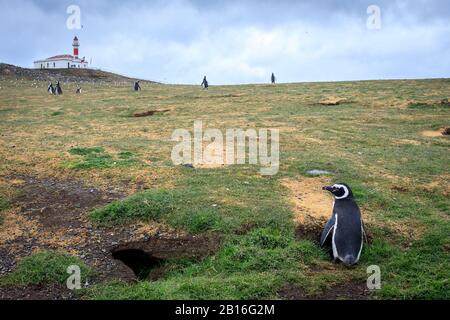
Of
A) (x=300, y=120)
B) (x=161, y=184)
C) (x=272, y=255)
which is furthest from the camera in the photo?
(x=300, y=120)

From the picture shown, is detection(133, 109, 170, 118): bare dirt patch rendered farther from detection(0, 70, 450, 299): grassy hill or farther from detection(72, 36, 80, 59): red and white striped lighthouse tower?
detection(72, 36, 80, 59): red and white striped lighthouse tower

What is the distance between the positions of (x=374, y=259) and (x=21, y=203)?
7583 mm

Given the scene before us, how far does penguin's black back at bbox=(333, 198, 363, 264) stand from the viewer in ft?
22.8

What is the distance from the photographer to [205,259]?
734cm

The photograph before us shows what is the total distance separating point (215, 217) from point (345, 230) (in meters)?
2.58

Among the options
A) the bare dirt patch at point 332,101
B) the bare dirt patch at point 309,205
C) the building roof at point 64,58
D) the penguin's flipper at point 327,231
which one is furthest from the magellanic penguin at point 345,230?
the building roof at point 64,58

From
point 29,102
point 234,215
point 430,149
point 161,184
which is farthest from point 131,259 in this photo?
point 29,102

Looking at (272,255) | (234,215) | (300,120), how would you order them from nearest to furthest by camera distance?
(272,255) → (234,215) → (300,120)

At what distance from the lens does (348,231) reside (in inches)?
280

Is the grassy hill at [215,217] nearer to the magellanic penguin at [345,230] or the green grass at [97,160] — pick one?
the green grass at [97,160]

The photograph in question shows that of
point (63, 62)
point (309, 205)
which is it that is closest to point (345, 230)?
point (309, 205)

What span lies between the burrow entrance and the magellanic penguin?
204 centimetres

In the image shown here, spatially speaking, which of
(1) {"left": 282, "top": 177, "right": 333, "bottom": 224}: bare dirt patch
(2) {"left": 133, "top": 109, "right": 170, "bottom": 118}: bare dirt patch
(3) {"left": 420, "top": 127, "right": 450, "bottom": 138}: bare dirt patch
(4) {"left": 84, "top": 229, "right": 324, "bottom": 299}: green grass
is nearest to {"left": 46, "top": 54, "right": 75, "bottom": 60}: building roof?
(2) {"left": 133, "top": 109, "right": 170, "bottom": 118}: bare dirt patch

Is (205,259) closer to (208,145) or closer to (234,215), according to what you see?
(234,215)
